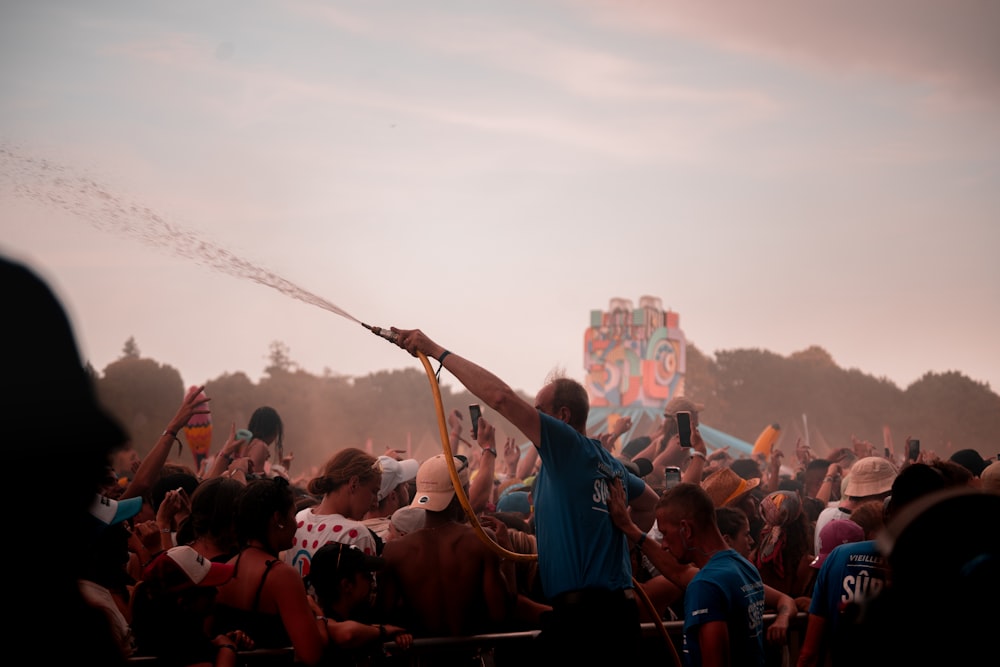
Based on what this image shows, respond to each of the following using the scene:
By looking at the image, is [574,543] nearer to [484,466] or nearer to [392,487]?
[484,466]

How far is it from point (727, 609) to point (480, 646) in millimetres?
1663

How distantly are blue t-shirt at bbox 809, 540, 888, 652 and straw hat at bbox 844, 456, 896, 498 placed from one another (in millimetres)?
2338

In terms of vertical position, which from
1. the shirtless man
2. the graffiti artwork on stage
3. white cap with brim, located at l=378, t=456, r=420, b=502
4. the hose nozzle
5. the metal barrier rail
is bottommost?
the metal barrier rail

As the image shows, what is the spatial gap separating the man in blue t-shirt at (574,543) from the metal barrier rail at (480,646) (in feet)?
1.67

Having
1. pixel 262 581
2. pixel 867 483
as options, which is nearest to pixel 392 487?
pixel 262 581

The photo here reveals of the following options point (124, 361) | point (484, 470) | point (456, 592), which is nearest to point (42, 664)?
point (456, 592)

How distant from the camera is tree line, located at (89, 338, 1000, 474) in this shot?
6125 centimetres

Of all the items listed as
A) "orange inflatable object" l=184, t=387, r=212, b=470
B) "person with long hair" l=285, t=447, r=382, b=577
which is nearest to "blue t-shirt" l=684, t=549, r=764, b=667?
"person with long hair" l=285, t=447, r=382, b=577

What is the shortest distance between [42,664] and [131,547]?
576 cm

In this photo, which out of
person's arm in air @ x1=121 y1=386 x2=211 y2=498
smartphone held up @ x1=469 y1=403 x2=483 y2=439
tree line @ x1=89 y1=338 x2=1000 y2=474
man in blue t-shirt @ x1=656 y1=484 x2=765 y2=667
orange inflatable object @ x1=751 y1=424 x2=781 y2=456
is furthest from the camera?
tree line @ x1=89 y1=338 x2=1000 y2=474

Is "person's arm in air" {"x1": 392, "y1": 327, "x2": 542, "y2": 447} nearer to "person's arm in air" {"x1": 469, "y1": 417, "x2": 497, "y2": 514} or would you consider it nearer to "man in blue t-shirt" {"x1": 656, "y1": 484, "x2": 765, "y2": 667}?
"person's arm in air" {"x1": 469, "y1": 417, "x2": 497, "y2": 514}

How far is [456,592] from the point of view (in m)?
5.95

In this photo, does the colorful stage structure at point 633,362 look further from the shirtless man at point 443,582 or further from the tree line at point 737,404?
the shirtless man at point 443,582

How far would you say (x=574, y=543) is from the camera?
535 cm
